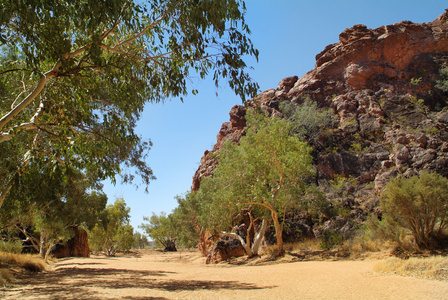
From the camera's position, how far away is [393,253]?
12047 millimetres

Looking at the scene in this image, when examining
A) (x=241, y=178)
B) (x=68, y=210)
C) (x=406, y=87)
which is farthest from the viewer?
(x=406, y=87)

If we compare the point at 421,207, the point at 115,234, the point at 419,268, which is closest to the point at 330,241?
the point at 421,207

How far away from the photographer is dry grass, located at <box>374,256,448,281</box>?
7867 millimetres

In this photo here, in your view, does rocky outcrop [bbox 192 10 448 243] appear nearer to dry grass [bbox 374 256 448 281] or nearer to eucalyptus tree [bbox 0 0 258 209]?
dry grass [bbox 374 256 448 281]

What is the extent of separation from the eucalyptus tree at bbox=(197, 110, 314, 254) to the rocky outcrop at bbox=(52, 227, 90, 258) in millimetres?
18753

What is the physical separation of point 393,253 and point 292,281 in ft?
18.6

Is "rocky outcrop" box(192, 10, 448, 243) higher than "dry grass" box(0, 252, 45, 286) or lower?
higher

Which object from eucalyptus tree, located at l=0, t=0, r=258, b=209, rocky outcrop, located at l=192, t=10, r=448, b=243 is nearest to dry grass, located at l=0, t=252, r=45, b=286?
eucalyptus tree, located at l=0, t=0, r=258, b=209

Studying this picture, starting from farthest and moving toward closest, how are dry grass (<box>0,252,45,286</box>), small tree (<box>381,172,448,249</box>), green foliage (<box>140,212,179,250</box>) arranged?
1. green foliage (<box>140,212,179,250</box>)
2. dry grass (<box>0,252,45,286</box>)
3. small tree (<box>381,172,448,249</box>)

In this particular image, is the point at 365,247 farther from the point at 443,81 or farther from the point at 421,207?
the point at 443,81

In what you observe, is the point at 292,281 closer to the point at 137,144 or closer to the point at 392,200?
the point at 392,200

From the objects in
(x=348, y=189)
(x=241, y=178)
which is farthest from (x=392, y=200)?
(x=348, y=189)

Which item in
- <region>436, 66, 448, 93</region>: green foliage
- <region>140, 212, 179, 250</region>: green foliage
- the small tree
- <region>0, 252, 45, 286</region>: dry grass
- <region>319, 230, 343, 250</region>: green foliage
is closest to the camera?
the small tree

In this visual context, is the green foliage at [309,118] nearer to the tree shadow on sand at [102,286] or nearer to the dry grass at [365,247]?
the dry grass at [365,247]
